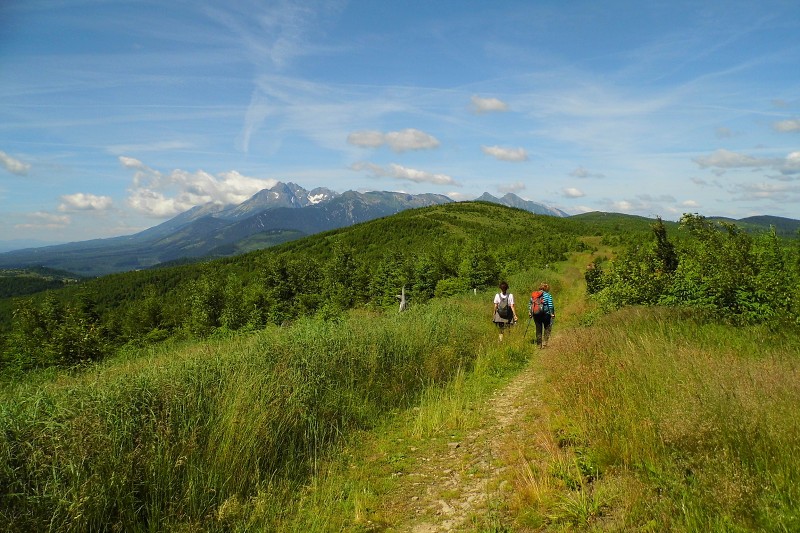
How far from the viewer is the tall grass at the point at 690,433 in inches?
120

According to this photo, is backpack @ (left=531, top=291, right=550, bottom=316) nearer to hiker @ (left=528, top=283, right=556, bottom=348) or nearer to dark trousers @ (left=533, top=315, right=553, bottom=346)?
hiker @ (left=528, top=283, right=556, bottom=348)

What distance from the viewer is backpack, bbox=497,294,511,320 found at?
486 inches

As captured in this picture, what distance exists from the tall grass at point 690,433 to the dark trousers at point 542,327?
16.3 feet

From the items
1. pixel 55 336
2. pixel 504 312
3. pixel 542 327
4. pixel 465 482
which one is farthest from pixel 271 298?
pixel 465 482

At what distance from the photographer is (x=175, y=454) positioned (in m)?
4.40

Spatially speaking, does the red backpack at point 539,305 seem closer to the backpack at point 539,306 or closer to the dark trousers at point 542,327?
the backpack at point 539,306

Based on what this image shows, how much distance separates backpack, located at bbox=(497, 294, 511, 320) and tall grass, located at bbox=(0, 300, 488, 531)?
5854 millimetres

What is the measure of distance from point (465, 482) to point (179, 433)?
11.5ft

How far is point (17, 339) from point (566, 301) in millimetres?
51625

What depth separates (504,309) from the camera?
12359mm

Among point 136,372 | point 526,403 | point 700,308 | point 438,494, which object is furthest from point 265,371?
point 700,308

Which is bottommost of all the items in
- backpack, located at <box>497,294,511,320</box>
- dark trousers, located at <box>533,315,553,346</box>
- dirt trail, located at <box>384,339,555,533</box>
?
dirt trail, located at <box>384,339,555,533</box>

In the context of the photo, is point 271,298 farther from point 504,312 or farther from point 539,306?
point 539,306

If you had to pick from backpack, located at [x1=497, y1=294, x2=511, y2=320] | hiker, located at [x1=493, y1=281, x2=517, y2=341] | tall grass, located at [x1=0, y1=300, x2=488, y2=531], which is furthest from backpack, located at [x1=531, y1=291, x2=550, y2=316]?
tall grass, located at [x1=0, y1=300, x2=488, y2=531]
